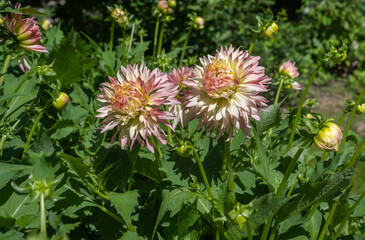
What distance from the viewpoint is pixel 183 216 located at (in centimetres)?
130

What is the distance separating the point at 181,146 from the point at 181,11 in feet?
9.68

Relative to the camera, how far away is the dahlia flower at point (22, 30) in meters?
1.46

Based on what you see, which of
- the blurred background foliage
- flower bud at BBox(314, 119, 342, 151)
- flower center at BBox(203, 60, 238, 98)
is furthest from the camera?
the blurred background foliage

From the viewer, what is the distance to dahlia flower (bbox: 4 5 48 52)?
1463mm

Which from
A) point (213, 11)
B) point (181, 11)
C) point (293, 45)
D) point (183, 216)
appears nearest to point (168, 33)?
point (181, 11)

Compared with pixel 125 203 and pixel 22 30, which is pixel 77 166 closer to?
pixel 125 203

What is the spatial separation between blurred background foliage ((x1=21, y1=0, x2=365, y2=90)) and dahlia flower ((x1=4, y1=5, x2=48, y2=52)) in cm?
213

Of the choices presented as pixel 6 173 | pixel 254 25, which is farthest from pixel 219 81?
pixel 254 25

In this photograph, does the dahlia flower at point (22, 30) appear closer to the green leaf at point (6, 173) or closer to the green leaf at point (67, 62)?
the green leaf at point (67, 62)

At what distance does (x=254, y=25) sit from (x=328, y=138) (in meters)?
3.31

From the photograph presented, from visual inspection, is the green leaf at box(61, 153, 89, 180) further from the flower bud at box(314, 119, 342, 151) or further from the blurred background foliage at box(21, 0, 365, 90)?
the blurred background foliage at box(21, 0, 365, 90)

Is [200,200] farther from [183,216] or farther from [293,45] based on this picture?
[293,45]

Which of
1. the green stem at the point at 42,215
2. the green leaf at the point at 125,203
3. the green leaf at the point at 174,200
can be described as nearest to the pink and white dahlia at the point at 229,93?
the green leaf at the point at 174,200

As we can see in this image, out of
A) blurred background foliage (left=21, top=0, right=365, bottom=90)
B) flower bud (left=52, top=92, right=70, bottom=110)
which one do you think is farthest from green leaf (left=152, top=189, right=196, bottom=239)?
blurred background foliage (left=21, top=0, right=365, bottom=90)
